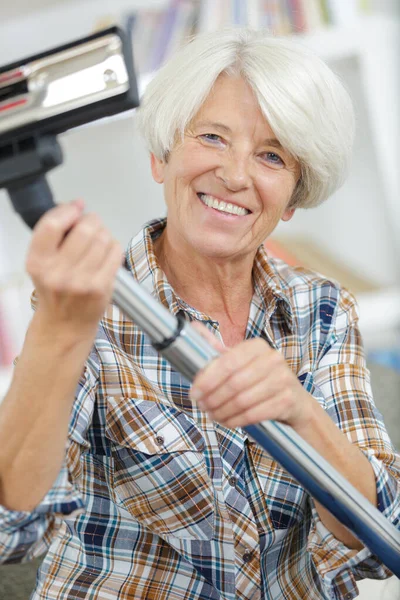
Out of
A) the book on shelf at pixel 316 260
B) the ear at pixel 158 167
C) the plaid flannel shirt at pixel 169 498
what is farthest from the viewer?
the book on shelf at pixel 316 260

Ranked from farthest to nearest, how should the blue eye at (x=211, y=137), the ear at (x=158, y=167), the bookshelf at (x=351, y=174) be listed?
the bookshelf at (x=351, y=174), the ear at (x=158, y=167), the blue eye at (x=211, y=137)

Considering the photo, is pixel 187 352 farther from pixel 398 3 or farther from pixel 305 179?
pixel 398 3

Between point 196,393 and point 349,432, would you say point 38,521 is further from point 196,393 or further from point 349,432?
point 349,432

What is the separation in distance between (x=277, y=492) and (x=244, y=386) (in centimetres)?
38

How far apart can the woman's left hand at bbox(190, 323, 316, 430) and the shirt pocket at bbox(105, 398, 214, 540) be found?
28cm

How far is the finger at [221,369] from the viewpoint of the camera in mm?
624

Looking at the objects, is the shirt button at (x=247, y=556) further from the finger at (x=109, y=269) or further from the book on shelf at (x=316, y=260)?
the book on shelf at (x=316, y=260)

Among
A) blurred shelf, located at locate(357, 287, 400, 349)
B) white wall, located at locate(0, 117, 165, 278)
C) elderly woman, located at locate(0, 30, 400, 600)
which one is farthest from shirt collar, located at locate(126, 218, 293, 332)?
white wall, located at locate(0, 117, 165, 278)

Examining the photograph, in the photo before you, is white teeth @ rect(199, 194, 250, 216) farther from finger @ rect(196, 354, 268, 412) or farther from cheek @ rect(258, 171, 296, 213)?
finger @ rect(196, 354, 268, 412)

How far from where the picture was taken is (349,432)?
0.98 metres

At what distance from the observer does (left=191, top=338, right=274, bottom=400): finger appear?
2.05ft

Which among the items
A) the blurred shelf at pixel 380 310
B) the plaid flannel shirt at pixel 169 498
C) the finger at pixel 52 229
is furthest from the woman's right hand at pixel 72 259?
the blurred shelf at pixel 380 310

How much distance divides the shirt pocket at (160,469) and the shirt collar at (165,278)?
0.15m

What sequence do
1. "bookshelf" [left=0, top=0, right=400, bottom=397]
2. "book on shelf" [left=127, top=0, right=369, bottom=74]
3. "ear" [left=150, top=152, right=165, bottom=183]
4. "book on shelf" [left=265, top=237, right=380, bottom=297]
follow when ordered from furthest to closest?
"book on shelf" [left=265, top=237, right=380, bottom=297] → "bookshelf" [left=0, top=0, right=400, bottom=397] → "book on shelf" [left=127, top=0, right=369, bottom=74] → "ear" [left=150, top=152, right=165, bottom=183]
